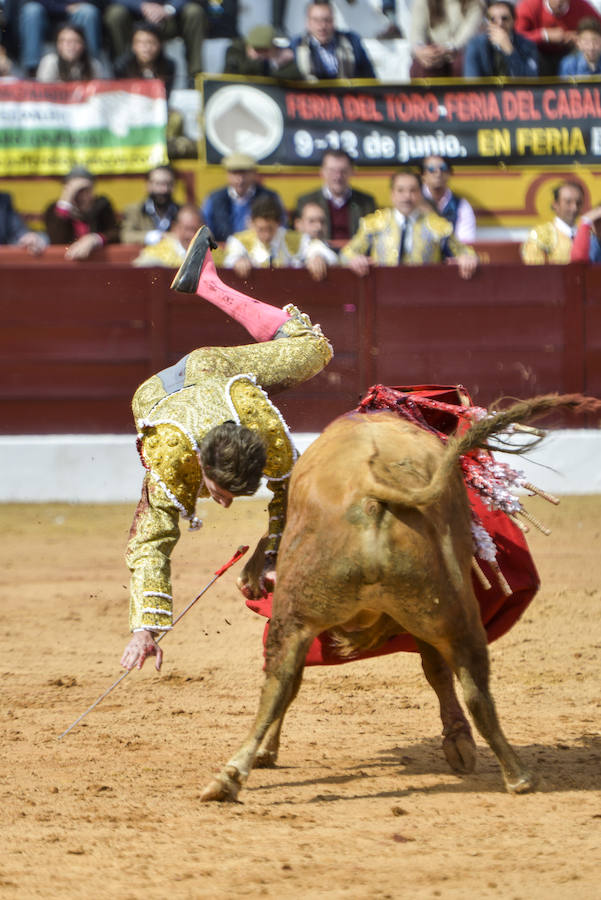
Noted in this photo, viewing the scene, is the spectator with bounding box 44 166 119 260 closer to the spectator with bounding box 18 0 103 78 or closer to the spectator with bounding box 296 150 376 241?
the spectator with bounding box 296 150 376 241

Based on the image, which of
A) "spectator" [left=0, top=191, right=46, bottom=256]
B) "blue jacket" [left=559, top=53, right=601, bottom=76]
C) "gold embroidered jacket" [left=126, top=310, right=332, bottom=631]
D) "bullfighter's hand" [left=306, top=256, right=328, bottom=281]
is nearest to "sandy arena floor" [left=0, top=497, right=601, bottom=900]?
"gold embroidered jacket" [left=126, top=310, right=332, bottom=631]

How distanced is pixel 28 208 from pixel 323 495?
20.3ft

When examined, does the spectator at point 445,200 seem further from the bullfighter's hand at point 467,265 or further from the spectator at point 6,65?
the spectator at point 6,65

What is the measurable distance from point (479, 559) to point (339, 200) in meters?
4.61

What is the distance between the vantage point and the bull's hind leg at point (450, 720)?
9.84 feet

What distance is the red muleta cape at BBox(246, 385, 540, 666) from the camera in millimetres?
3105

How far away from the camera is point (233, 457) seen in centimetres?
254

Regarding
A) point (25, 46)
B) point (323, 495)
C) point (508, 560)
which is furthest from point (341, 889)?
point (25, 46)

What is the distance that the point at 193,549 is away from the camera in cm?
589

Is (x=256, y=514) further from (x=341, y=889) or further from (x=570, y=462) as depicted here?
(x=341, y=889)

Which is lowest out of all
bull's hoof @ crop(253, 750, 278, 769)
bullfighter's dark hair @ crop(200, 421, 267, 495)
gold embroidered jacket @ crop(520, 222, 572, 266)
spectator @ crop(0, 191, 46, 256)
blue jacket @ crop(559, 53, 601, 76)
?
bull's hoof @ crop(253, 750, 278, 769)

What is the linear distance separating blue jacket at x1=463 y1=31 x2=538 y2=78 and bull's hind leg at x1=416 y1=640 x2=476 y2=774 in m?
5.82

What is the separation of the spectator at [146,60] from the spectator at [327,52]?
2.66 ft

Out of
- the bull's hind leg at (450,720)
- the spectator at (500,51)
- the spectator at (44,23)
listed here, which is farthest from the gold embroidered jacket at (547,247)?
the bull's hind leg at (450,720)
